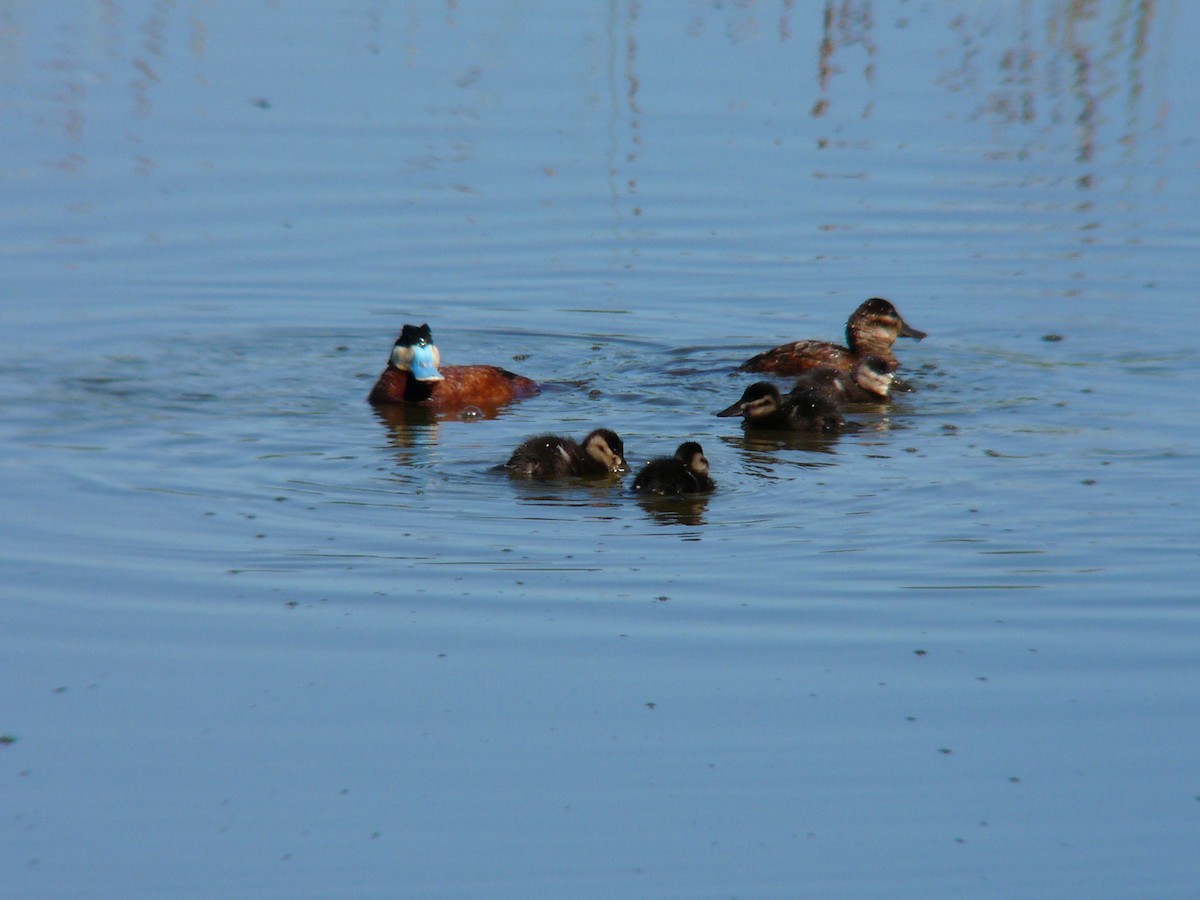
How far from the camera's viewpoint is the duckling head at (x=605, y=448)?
27.5 feet

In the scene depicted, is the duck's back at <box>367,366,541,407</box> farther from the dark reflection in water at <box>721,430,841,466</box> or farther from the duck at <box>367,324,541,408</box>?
the dark reflection in water at <box>721,430,841,466</box>

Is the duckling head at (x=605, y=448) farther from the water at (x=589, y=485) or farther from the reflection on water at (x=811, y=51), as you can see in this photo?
the reflection on water at (x=811, y=51)

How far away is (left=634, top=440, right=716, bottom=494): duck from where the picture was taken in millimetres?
8047

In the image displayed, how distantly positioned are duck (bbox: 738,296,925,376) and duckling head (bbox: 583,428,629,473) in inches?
82.4

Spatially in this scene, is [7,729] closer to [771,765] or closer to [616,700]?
[616,700]

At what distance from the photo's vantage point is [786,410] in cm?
948

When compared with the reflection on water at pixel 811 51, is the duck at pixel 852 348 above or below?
below

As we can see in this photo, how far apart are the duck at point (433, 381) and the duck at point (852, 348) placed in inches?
55.0

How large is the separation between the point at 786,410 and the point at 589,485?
1654 millimetres

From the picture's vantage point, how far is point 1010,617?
20.3 ft

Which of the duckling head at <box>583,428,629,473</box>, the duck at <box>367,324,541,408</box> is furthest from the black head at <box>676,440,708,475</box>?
the duck at <box>367,324,541,408</box>

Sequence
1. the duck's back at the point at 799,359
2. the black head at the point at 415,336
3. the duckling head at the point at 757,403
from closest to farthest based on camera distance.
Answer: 1. the duckling head at the point at 757,403
2. the black head at the point at 415,336
3. the duck's back at the point at 799,359

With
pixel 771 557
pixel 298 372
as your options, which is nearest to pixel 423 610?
pixel 771 557

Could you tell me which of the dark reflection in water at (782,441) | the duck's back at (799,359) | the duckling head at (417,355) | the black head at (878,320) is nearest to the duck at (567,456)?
the dark reflection in water at (782,441)
